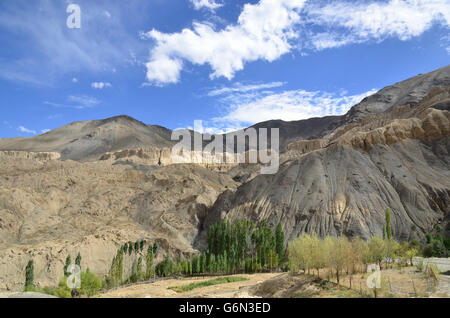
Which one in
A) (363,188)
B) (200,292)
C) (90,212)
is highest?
(363,188)

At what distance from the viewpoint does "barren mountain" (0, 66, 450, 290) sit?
47881 millimetres

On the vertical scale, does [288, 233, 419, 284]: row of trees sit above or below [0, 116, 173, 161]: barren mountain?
below

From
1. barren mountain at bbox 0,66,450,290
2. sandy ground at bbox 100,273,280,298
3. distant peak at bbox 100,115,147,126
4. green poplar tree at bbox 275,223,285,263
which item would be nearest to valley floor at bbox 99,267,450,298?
sandy ground at bbox 100,273,280,298

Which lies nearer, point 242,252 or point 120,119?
point 242,252

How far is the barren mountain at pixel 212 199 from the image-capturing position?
47881mm

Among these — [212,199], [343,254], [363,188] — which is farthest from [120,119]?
[343,254]

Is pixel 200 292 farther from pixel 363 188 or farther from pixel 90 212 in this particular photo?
pixel 90 212

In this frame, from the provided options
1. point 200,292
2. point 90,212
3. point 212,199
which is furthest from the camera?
point 212,199

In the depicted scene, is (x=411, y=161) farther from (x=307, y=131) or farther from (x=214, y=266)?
(x=307, y=131)

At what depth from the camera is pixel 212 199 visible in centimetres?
7512

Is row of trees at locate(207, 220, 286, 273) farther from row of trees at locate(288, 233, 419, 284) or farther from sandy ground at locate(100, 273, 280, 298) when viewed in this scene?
row of trees at locate(288, 233, 419, 284)

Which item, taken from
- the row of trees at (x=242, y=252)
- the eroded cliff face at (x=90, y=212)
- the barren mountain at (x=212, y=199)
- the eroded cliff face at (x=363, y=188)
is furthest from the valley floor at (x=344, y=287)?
the eroded cliff face at (x=90, y=212)

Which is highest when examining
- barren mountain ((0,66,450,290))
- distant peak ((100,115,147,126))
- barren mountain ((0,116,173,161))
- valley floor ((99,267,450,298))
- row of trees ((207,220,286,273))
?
distant peak ((100,115,147,126))
